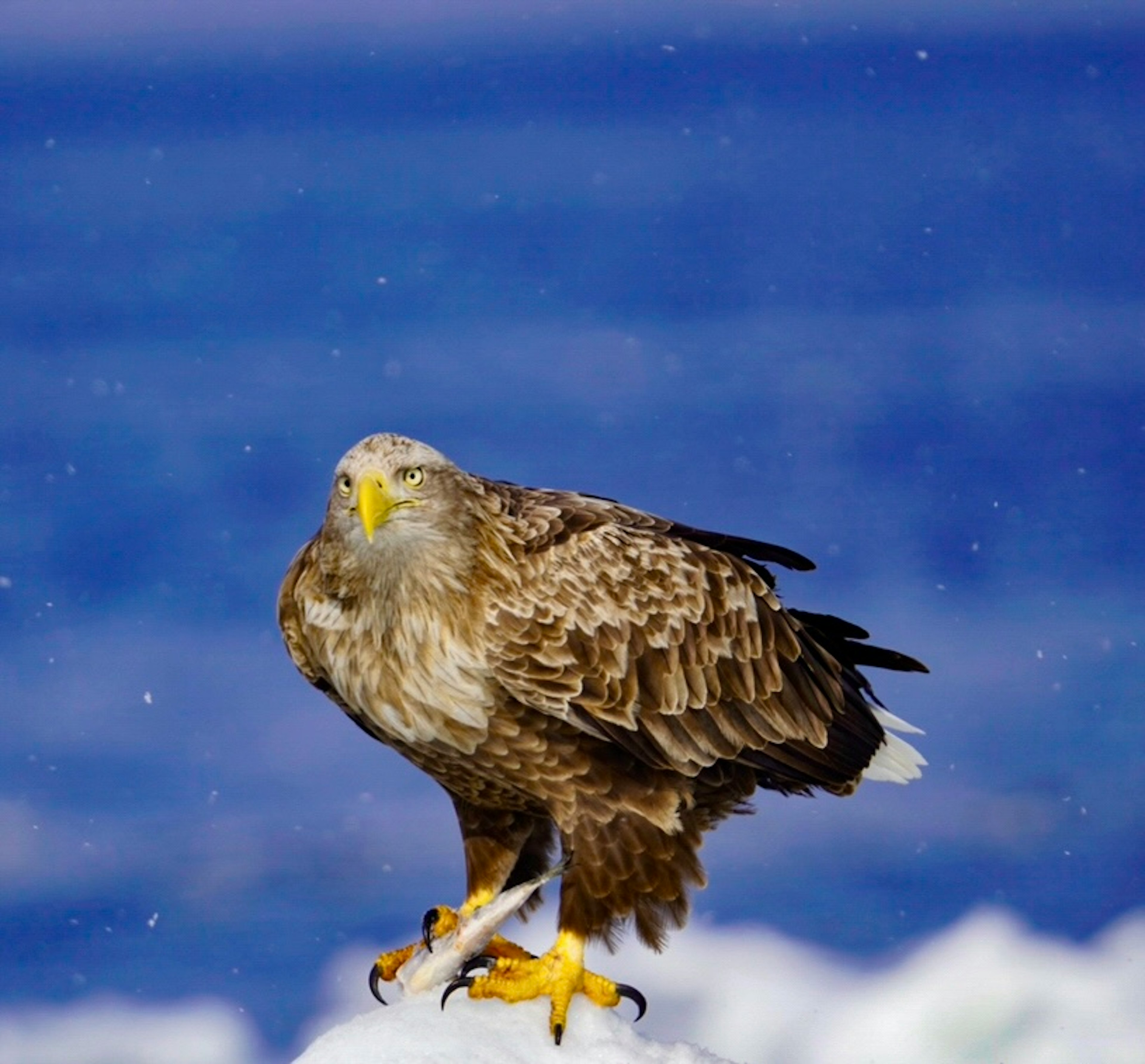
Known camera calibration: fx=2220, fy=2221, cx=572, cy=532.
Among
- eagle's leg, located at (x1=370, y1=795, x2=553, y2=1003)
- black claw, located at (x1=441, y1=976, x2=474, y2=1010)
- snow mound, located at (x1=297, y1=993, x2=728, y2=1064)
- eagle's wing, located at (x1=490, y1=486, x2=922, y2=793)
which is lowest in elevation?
snow mound, located at (x1=297, y1=993, x2=728, y2=1064)

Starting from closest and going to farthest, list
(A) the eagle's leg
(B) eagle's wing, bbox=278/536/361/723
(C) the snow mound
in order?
(C) the snow mound < (B) eagle's wing, bbox=278/536/361/723 < (A) the eagle's leg

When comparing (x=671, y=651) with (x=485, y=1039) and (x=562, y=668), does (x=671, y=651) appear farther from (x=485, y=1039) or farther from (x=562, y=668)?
(x=485, y=1039)

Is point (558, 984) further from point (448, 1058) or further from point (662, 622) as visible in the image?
point (662, 622)

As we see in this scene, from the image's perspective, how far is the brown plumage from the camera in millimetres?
5789

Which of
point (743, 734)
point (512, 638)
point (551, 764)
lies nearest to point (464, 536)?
point (512, 638)

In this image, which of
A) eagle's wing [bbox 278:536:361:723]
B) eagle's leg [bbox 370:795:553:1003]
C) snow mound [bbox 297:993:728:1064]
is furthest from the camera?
eagle's leg [bbox 370:795:553:1003]

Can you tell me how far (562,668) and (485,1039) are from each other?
100 centimetres

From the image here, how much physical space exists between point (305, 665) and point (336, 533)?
60 centimetres

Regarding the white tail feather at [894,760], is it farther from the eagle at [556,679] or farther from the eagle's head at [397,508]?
the eagle's head at [397,508]

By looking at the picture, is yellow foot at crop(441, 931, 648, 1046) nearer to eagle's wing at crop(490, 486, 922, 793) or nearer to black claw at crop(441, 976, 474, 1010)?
black claw at crop(441, 976, 474, 1010)

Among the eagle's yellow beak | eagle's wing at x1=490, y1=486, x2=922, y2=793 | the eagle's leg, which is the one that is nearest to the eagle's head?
the eagle's yellow beak

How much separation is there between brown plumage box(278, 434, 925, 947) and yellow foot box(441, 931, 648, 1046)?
83mm

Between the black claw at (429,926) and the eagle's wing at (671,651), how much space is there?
898 millimetres

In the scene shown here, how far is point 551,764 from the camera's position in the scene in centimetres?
595
